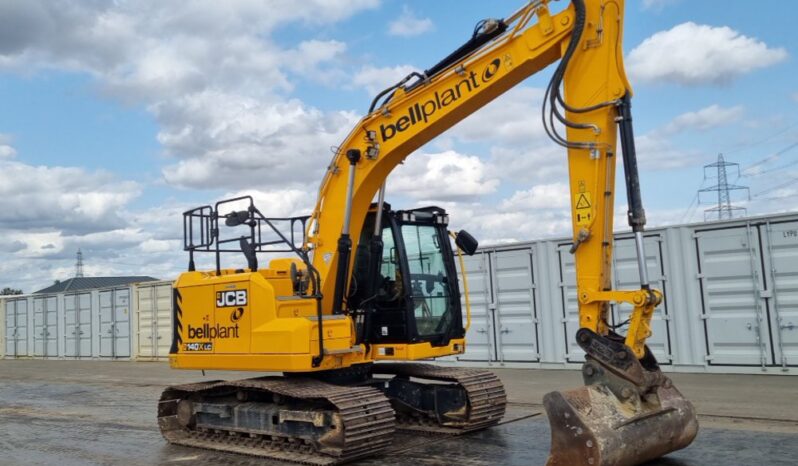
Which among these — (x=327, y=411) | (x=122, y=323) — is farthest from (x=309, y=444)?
(x=122, y=323)

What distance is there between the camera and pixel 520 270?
14.6m

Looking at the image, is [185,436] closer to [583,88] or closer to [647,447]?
[647,447]

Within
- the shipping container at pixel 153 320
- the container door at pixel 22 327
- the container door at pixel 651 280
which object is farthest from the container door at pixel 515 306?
the container door at pixel 22 327

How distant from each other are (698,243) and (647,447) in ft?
25.4

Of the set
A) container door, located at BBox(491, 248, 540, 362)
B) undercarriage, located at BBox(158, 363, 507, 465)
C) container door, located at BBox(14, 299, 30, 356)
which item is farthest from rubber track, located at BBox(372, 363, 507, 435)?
container door, located at BBox(14, 299, 30, 356)

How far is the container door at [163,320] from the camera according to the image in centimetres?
2191

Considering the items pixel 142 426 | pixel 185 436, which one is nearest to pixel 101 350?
pixel 142 426

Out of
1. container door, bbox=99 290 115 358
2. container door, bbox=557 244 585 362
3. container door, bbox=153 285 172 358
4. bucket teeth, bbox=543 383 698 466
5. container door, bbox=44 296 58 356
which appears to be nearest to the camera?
bucket teeth, bbox=543 383 698 466

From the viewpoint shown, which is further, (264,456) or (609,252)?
(264,456)

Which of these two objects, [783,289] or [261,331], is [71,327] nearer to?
[261,331]

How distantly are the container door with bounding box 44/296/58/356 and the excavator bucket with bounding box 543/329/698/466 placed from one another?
2477 centimetres

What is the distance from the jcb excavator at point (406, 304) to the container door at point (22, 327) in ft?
73.7

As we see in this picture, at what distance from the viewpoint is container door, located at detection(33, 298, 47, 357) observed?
2691 cm

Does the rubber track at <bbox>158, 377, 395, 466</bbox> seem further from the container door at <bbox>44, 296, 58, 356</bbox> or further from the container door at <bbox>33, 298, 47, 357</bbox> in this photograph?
the container door at <bbox>33, 298, 47, 357</bbox>
